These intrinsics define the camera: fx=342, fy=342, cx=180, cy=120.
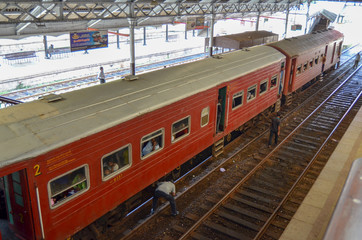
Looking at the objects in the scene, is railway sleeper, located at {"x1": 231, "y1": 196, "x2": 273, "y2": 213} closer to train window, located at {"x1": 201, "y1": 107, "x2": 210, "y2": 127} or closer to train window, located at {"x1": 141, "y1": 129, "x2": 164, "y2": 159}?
train window, located at {"x1": 201, "y1": 107, "x2": 210, "y2": 127}

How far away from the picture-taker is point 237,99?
12.4m

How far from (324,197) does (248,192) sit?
223cm

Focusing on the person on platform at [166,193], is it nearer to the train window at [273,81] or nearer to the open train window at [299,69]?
the train window at [273,81]

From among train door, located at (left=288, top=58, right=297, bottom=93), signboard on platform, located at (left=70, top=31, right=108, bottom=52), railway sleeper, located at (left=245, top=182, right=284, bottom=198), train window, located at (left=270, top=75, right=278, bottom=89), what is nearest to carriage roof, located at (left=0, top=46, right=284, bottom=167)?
railway sleeper, located at (left=245, top=182, right=284, bottom=198)

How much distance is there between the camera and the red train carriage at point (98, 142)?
591 cm

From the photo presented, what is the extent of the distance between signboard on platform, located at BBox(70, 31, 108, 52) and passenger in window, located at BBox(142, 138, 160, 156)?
10310mm

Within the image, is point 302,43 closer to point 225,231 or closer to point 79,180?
point 225,231

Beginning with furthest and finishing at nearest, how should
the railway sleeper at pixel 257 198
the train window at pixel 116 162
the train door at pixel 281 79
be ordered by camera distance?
the train door at pixel 281 79, the railway sleeper at pixel 257 198, the train window at pixel 116 162

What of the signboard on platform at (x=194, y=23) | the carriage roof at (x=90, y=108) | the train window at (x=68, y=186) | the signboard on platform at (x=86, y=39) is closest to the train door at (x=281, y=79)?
the carriage roof at (x=90, y=108)

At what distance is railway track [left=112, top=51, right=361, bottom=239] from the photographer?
8.73 meters

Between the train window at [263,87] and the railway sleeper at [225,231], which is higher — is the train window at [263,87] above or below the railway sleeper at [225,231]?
above

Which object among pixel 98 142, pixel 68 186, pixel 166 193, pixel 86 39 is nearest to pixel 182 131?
pixel 166 193

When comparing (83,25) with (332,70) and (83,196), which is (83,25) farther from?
(332,70)

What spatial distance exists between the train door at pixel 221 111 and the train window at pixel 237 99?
683mm
